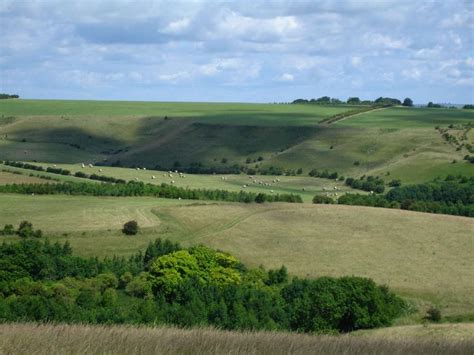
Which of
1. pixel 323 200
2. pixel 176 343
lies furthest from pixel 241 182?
pixel 176 343

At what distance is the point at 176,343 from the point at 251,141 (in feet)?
498

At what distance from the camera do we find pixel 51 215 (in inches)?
2854

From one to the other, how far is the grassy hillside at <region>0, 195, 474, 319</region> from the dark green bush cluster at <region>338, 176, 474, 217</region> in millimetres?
8252

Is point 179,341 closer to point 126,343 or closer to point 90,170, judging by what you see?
point 126,343

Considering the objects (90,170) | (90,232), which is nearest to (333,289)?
(90,232)

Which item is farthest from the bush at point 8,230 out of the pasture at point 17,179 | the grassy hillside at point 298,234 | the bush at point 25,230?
the pasture at point 17,179

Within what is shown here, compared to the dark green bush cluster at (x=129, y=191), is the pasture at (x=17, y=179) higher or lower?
higher

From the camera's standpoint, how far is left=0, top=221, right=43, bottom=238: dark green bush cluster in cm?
6662

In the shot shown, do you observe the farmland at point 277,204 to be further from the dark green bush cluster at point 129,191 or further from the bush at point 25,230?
the dark green bush cluster at point 129,191

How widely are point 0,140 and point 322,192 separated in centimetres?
7832

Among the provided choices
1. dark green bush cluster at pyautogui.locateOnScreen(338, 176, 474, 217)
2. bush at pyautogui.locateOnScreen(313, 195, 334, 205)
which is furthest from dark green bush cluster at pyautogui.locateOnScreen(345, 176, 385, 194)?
bush at pyautogui.locateOnScreen(313, 195, 334, 205)

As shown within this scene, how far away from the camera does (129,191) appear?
284 ft

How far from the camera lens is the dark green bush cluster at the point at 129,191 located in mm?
85062

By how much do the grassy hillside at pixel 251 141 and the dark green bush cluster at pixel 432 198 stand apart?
11.9 m
